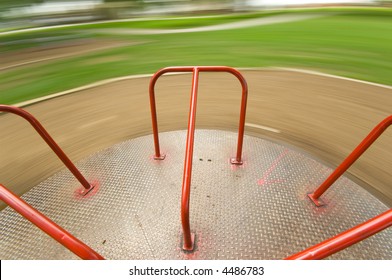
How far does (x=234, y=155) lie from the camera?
2.29 m

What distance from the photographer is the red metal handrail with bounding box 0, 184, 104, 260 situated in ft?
2.79

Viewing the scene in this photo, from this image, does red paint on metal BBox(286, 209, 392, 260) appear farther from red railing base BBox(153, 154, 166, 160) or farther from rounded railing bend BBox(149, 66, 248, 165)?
red railing base BBox(153, 154, 166, 160)

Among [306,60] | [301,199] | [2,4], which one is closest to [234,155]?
[301,199]

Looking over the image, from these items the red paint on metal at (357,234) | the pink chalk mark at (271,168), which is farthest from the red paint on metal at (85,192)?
the red paint on metal at (357,234)

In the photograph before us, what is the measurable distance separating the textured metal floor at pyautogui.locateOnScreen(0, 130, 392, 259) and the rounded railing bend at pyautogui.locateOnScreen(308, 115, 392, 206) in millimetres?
76

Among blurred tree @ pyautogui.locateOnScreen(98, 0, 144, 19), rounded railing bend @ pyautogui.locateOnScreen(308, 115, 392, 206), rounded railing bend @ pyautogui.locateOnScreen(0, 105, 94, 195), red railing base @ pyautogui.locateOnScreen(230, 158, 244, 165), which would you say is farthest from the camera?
blurred tree @ pyautogui.locateOnScreen(98, 0, 144, 19)

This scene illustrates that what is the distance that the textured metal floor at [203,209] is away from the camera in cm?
154

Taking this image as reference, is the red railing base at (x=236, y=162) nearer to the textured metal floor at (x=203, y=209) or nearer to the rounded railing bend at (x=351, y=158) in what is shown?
the textured metal floor at (x=203, y=209)

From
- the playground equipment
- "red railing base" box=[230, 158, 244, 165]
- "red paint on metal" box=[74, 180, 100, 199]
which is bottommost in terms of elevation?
"red paint on metal" box=[74, 180, 100, 199]

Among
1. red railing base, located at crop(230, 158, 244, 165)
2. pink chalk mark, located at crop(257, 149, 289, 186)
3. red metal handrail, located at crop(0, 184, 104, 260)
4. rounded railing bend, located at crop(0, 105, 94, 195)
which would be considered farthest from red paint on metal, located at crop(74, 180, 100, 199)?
pink chalk mark, located at crop(257, 149, 289, 186)

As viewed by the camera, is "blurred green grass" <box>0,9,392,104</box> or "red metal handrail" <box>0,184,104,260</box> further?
"blurred green grass" <box>0,9,392,104</box>

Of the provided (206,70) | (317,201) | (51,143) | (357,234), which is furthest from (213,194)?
(51,143)
